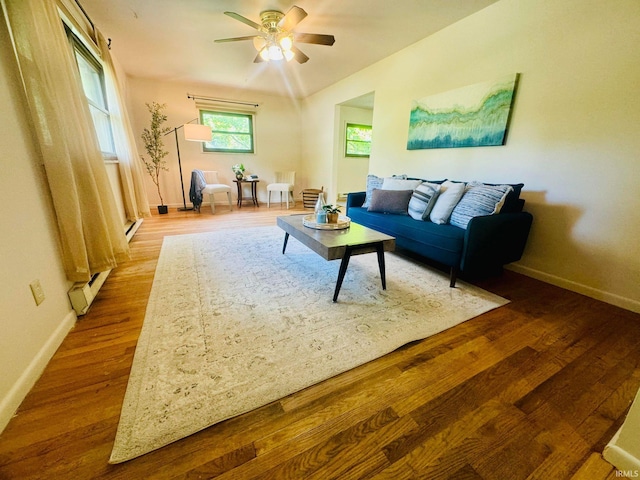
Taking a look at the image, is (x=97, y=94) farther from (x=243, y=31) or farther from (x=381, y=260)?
(x=381, y=260)

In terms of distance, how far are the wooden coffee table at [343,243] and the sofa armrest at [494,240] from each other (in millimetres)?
592

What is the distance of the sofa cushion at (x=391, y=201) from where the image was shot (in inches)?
111

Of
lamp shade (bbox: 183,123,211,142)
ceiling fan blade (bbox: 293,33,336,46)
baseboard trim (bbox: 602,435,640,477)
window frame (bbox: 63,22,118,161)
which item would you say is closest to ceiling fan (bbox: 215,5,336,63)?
ceiling fan blade (bbox: 293,33,336,46)

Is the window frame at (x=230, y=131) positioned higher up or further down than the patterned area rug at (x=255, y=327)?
higher up

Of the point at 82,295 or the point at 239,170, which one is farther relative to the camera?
the point at 239,170

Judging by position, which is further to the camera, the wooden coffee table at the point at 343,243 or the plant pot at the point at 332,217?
the plant pot at the point at 332,217

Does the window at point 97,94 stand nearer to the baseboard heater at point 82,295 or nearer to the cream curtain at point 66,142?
the cream curtain at point 66,142

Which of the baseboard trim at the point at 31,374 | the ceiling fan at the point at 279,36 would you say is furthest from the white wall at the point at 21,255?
the ceiling fan at the point at 279,36

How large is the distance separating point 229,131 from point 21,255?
503 centimetres

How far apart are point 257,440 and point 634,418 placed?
1.31m

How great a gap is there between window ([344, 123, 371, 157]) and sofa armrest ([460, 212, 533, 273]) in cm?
409

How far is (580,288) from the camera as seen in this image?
211cm

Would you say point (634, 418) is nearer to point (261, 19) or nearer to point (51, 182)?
point (51, 182)

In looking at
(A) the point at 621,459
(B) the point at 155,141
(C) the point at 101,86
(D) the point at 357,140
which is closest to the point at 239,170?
(B) the point at 155,141
